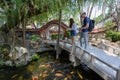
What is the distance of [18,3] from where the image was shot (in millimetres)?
9992

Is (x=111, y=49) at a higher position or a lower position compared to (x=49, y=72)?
higher

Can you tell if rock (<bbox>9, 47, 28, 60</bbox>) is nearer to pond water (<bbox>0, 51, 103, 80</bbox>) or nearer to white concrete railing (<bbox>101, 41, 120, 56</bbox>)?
pond water (<bbox>0, 51, 103, 80</bbox>)

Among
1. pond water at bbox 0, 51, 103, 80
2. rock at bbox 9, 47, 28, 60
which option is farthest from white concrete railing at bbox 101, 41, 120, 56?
rock at bbox 9, 47, 28, 60

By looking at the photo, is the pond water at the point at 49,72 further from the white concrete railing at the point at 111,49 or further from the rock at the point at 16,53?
the white concrete railing at the point at 111,49

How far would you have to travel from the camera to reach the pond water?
10.5 metres

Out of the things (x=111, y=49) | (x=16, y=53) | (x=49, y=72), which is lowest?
(x=49, y=72)

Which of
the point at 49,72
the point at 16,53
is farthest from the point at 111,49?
the point at 16,53

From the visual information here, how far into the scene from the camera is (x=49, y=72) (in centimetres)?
1152

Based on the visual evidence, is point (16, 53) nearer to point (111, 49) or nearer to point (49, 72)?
point (49, 72)

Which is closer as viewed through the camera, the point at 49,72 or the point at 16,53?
the point at 49,72

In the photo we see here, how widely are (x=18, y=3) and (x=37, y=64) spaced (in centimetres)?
512

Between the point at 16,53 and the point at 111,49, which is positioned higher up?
the point at 111,49

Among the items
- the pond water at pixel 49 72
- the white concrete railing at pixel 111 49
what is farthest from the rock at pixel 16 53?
the white concrete railing at pixel 111 49

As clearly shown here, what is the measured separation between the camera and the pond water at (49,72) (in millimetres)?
10513
